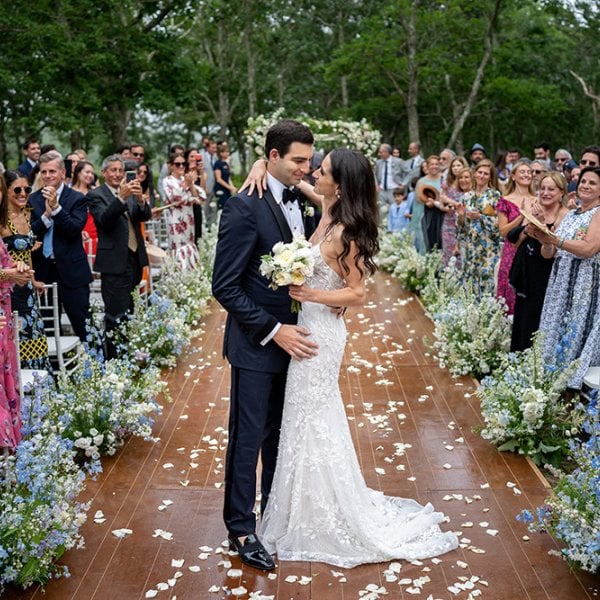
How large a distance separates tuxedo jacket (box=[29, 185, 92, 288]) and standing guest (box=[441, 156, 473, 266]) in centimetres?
440

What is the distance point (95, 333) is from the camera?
19.6ft

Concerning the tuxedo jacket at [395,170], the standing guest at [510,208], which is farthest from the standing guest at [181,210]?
the tuxedo jacket at [395,170]

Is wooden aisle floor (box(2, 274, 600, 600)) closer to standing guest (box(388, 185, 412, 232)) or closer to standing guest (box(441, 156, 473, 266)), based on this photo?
standing guest (box(441, 156, 473, 266))

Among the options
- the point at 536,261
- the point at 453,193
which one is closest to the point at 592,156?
the point at 453,193

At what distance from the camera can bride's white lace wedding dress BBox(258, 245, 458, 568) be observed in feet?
14.1

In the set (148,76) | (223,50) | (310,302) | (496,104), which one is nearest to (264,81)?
(223,50)

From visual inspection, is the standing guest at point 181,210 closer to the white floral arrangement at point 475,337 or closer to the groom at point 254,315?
the white floral arrangement at point 475,337

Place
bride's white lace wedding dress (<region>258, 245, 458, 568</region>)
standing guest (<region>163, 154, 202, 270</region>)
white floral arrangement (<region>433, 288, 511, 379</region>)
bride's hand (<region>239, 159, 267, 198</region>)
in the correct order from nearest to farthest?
bride's hand (<region>239, 159, 267, 198</region>), bride's white lace wedding dress (<region>258, 245, 458, 568</region>), white floral arrangement (<region>433, 288, 511, 379</region>), standing guest (<region>163, 154, 202, 270</region>)

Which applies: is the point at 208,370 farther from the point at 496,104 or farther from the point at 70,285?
the point at 496,104

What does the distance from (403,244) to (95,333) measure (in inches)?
301

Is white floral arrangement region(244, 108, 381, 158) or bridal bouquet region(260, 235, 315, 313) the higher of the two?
white floral arrangement region(244, 108, 381, 158)

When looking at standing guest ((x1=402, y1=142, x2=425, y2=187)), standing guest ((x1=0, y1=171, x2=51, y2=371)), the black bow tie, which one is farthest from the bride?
standing guest ((x1=402, y1=142, x2=425, y2=187))

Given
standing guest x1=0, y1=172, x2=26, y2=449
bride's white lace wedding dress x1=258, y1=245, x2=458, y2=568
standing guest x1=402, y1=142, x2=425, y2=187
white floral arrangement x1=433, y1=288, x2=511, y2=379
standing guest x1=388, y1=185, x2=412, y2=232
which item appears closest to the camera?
bride's white lace wedding dress x1=258, y1=245, x2=458, y2=568

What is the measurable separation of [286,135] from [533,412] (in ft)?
8.63
